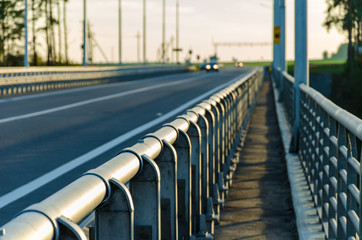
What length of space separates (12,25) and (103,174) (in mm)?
106310

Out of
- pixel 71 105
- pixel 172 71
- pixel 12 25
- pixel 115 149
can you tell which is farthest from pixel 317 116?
pixel 12 25

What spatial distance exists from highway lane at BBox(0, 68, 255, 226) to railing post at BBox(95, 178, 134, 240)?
410 cm

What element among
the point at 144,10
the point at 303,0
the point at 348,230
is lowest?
the point at 348,230

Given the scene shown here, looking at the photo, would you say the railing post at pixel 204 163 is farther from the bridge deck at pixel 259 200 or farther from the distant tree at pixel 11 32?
the distant tree at pixel 11 32

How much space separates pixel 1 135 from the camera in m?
14.9

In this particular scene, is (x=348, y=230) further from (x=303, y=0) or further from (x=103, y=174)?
(x=303, y=0)

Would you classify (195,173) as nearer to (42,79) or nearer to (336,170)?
(336,170)

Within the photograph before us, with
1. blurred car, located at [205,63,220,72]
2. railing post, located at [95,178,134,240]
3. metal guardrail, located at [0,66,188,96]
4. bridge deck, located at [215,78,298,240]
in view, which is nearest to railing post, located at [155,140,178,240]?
railing post, located at [95,178,134,240]

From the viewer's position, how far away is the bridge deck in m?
8.13

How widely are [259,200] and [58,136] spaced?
233 inches

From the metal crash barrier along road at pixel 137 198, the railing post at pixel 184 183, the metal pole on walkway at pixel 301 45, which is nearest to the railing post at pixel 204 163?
the metal crash barrier along road at pixel 137 198

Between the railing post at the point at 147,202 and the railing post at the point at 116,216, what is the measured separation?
725mm

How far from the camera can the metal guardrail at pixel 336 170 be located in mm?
4902

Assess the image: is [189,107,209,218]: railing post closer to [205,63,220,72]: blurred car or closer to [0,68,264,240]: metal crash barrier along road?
[0,68,264,240]: metal crash barrier along road
